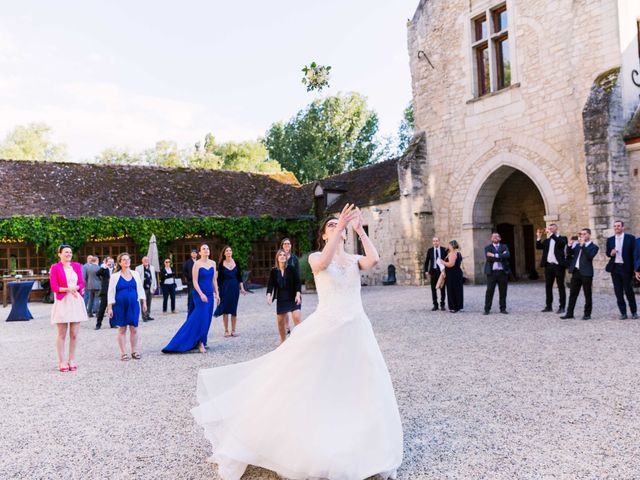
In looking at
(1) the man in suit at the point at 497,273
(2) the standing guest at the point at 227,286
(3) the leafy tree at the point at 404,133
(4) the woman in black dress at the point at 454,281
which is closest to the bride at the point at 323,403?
(2) the standing guest at the point at 227,286

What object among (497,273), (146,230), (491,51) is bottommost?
(497,273)

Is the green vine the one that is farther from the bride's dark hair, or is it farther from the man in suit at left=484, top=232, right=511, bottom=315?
the bride's dark hair

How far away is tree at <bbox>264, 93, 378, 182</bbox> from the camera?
134 feet

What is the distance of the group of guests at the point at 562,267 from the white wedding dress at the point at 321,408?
270 inches

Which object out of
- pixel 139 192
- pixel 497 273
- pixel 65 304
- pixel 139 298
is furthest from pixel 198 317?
pixel 139 192

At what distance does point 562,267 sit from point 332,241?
7796 mm

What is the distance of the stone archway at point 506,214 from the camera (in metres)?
15.9

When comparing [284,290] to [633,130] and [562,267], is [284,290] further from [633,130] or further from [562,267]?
[633,130]

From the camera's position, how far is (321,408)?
3061 mm

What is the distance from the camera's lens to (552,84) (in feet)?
45.0

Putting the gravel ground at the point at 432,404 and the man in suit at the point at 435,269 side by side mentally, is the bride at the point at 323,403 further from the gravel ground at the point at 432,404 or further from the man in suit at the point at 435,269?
the man in suit at the point at 435,269

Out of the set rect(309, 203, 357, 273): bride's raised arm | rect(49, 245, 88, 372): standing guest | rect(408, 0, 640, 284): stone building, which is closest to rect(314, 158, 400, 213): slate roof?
rect(408, 0, 640, 284): stone building

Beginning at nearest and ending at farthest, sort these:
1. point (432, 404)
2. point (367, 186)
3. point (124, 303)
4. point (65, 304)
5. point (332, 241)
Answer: point (332, 241)
point (432, 404)
point (65, 304)
point (124, 303)
point (367, 186)

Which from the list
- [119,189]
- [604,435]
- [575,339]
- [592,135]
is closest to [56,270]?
[604,435]
